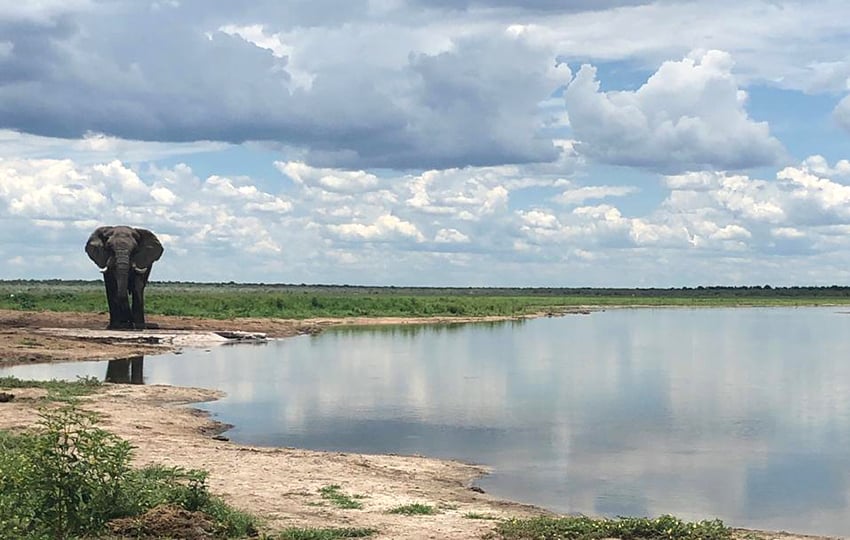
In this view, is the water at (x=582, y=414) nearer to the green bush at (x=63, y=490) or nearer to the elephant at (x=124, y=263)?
the elephant at (x=124, y=263)

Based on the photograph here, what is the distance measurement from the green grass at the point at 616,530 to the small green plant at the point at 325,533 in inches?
58.3

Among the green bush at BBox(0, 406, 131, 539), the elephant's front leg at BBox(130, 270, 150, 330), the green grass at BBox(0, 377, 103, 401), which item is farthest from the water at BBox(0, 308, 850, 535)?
the green bush at BBox(0, 406, 131, 539)

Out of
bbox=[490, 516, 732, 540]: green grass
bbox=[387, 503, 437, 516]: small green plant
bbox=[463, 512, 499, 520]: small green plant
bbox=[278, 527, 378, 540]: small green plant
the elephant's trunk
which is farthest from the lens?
the elephant's trunk

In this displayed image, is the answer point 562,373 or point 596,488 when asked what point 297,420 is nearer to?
point 596,488

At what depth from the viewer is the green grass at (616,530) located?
38.0 ft

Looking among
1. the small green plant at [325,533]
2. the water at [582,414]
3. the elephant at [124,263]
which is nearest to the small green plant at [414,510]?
the small green plant at [325,533]

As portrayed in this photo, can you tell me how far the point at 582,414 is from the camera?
84.0 ft

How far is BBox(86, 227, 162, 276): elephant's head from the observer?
145ft

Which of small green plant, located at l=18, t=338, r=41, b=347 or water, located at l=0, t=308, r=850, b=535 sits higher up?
small green plant, located at l=18, t=338, r=41, b=347

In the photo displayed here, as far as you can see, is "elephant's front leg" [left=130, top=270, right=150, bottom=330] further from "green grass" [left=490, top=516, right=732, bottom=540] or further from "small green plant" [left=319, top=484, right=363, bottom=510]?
"green grass" [left=490, top=516, right=732, bottom=540]

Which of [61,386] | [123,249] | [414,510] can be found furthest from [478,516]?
[123,249]

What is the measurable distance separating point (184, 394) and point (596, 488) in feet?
44.6

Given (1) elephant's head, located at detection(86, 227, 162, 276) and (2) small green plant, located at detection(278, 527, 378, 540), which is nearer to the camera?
(2) small green plant, located at detection(278, 527, 378, 540)

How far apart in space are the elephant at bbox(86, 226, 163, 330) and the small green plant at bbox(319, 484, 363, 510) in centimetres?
3118
